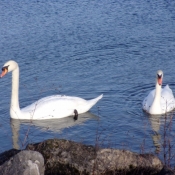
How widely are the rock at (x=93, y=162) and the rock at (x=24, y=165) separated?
65 cm

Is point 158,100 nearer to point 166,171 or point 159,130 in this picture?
point 159,130

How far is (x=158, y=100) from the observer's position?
11.6 metres

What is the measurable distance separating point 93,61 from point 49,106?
3.79 m

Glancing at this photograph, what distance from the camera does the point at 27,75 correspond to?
13.5 metres

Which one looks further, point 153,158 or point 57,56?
point 57,56

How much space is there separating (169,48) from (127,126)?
18.6 ft

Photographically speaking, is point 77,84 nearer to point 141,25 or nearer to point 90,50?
point 90,50

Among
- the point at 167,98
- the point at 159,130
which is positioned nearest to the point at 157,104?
the point at 167,98

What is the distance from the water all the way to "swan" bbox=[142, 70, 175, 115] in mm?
208

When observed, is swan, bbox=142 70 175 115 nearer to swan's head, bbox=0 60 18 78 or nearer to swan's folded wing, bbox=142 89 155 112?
swan's folded wing, bbox=142 89 155 112

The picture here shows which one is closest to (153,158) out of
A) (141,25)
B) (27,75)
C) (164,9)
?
(27,75)

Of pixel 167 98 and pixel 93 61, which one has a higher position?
pixel 93 61

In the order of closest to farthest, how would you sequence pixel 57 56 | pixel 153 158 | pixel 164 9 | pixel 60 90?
1. pixel 153 158
2. pixel 60 90
3. pixel 57 56
4. pixel 164 9

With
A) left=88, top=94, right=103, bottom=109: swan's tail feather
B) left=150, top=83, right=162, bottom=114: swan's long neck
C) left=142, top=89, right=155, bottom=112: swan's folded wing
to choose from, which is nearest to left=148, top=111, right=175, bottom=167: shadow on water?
left=150, top=83, right=162, bottom=114: swan's long neck
